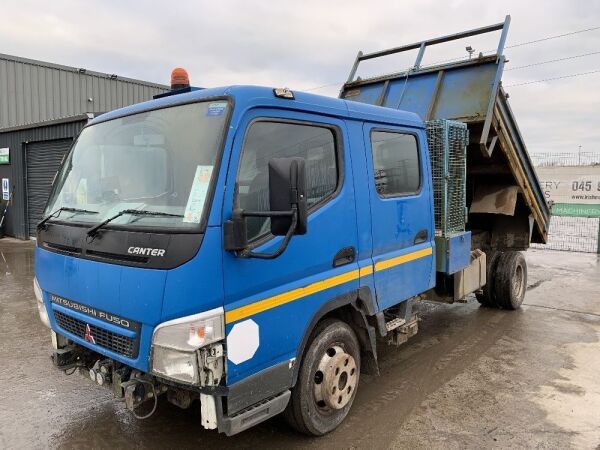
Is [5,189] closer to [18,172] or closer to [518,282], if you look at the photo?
[18,172]

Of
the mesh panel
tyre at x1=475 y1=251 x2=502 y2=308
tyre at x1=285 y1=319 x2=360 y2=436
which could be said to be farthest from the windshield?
tyre at x1=475 y1=251 x2=502 y2=308

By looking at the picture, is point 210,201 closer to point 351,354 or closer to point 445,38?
point 351,354

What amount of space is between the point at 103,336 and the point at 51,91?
59.3ft

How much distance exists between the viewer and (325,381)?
3.22 m

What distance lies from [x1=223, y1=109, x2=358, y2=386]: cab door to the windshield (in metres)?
0.19

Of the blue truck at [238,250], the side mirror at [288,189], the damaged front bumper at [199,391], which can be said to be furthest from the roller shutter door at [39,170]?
the side mirror at [288,189]

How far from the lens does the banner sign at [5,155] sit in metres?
15.0

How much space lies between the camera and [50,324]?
3.29 m

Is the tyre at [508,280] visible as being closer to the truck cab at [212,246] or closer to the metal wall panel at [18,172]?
the truck cab at [212,246]

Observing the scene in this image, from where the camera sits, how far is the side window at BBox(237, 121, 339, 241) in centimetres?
267

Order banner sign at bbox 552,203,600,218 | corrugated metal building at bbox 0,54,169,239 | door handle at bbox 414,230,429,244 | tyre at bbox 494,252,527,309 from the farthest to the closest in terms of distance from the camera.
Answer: corrugated metal building at bbox 0,54,169,239
banner sign at bbox 552,203,600,218
tyre at bbox 494,252,527,309
door handle at bbox 414,230,429,244

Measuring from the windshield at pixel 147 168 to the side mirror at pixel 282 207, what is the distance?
20 centimetres

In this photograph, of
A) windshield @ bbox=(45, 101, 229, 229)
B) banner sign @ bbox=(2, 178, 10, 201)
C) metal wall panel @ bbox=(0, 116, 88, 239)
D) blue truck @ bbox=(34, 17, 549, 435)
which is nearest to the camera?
blue truck @ bbox=(34, 17, 549, 435)

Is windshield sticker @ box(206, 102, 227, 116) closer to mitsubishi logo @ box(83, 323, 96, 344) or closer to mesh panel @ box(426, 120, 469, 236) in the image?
mitsubishi logo @ box(83, 323, 96, 344)
